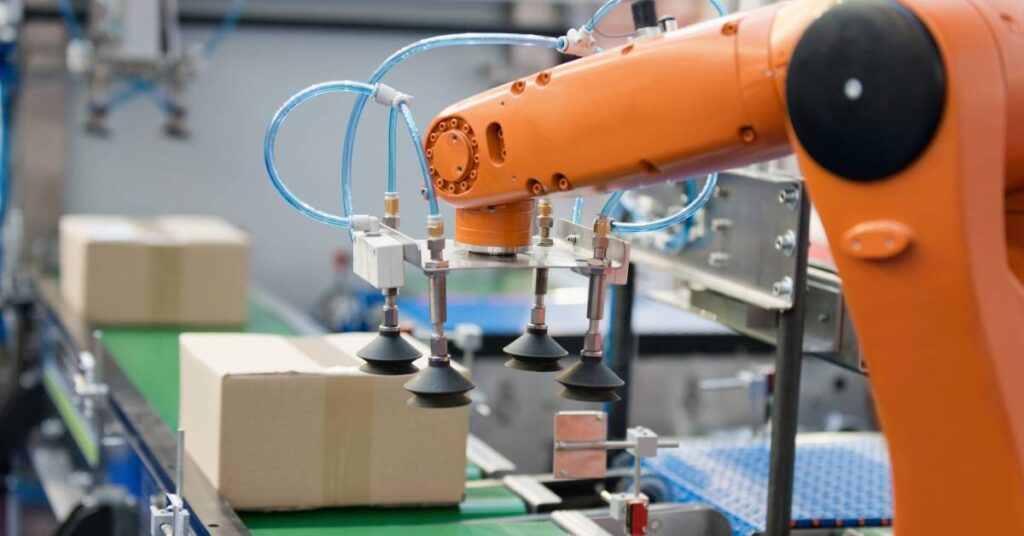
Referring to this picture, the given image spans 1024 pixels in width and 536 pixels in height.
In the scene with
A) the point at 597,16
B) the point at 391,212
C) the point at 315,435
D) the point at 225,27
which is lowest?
the point at 315,435

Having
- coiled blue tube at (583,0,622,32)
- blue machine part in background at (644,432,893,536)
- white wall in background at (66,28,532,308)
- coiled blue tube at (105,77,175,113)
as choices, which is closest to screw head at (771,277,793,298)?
blue machine part in background at (644,432,893,536)

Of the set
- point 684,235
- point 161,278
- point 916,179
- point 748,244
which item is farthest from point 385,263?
point 161,278

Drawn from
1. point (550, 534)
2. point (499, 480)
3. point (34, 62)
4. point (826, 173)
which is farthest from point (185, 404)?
point (34, 62)

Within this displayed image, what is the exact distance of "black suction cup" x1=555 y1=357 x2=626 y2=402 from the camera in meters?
1.49

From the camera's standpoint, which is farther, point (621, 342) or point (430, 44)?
point (621, 342)

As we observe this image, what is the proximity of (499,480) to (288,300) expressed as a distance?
320 cm

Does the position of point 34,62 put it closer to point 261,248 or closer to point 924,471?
point 261,248

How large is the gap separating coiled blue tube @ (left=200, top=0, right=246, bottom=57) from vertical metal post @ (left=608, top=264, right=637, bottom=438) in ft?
9.92

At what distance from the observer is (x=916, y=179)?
0.98 meters

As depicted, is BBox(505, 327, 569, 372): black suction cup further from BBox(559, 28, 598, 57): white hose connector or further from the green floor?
the green floor

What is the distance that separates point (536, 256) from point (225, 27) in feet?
12.8

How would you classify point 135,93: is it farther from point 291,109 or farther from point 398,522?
point 291,109

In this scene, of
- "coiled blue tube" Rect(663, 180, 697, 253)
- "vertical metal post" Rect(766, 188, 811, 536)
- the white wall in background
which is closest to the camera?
"vertical metal post" Rect(766, 188, 811, 536)

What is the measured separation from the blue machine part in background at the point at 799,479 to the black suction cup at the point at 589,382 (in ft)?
2.09
